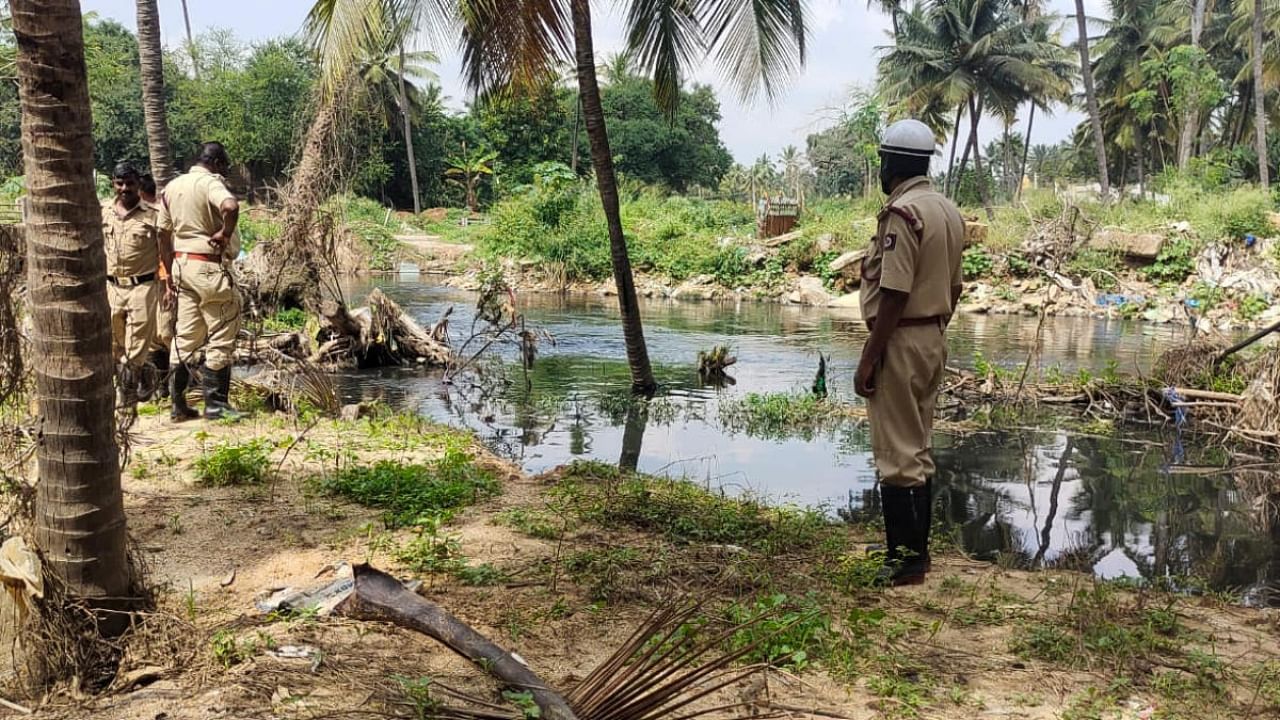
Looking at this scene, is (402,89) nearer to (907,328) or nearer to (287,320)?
(287,320)

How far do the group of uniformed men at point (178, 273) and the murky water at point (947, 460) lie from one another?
7.48 feet

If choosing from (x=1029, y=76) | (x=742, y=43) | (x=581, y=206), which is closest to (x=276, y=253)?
(x=742, y=43)

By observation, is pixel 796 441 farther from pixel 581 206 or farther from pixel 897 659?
pixel 581 206

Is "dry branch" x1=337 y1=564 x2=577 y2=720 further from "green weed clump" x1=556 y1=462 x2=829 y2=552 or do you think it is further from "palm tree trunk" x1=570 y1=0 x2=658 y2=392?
"palm tree trunk" x1=570 y1=0 x2=658 y2=392

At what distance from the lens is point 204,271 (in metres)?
6.82

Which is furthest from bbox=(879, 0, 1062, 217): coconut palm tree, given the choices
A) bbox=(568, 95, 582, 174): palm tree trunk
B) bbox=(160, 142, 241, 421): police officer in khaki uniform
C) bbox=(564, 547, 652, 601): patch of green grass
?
bbox=(564, 547, 652, 601): patch of green grass

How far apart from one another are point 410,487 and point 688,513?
5.04 ft

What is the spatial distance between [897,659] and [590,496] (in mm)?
2477

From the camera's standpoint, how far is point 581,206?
26.5m

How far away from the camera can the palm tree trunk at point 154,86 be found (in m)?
9.46

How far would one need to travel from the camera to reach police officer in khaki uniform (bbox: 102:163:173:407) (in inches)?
265

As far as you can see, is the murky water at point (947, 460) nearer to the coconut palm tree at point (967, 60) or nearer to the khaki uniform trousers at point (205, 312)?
the khaki uniform trousers at point (205, 312)

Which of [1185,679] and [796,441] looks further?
[796,441]

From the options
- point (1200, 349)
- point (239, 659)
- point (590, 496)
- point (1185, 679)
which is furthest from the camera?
point (1200, 349)
